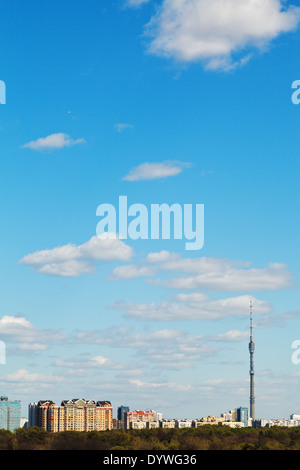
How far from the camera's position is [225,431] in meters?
155
